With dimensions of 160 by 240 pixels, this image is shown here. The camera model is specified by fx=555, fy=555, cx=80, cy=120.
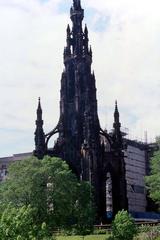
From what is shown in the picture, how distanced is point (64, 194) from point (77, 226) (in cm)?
476

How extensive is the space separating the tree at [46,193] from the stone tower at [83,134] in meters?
34.1

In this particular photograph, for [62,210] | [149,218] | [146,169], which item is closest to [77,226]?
[62,210]

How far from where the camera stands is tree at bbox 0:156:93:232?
7262cm

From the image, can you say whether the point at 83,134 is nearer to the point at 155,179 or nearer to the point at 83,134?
the point at 83,134

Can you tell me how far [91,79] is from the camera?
124 meters

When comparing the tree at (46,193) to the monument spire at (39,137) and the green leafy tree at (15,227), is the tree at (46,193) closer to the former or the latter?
the green leafy tree at (15,227)

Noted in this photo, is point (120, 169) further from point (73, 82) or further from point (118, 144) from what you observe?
point (73, 82)

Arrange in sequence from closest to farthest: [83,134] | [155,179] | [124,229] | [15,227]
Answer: [15,227] → [124,229] → [155,179] → [83,134]

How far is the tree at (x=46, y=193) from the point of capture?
72625mm

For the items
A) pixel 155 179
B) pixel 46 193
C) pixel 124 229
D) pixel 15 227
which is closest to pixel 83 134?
pixel 155 179

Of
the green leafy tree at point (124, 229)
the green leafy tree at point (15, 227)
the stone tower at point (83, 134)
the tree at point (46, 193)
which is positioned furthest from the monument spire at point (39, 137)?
the green leafy tree at point (15, 227)

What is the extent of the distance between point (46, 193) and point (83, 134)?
152 ft

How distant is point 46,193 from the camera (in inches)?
2881

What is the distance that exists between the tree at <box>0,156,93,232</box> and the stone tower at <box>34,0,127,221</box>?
3410 centimetres
